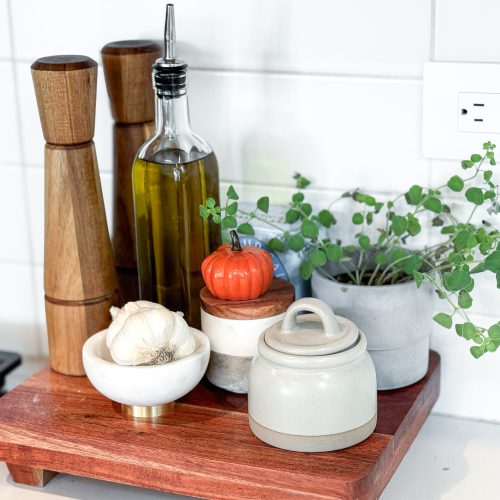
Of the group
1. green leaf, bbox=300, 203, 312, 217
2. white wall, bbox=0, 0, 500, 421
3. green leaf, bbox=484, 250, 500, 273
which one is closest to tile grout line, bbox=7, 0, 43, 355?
white wall, bbox=0, 0, 500, 421

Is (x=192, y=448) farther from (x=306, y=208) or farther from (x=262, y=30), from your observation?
(x=262, y=30)

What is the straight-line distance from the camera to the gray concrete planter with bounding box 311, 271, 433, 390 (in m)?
0.95

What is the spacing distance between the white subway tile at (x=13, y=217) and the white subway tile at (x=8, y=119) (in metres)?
0.02

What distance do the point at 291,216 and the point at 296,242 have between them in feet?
0.11

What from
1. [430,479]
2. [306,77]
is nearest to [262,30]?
[306,77]

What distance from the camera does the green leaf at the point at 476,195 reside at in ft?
3.06

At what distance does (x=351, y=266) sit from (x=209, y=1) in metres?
0.32

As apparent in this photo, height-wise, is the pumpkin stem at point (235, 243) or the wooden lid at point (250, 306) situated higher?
the pumpkin stem at point (235, 243)

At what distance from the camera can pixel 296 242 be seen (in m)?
0.99

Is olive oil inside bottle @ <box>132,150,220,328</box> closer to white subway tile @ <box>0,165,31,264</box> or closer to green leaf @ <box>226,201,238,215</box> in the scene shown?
green leaf @ <box>226,201,238,215</box>

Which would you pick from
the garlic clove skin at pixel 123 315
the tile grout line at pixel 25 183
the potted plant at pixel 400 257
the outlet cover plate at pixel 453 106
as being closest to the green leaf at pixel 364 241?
the potted plant at pixel 400 257

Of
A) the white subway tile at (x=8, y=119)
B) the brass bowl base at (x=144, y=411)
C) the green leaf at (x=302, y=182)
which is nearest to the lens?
the brass bowl base at (x=144, y=411)

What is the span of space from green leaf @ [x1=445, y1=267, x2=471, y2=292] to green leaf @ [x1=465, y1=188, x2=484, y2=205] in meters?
0.08

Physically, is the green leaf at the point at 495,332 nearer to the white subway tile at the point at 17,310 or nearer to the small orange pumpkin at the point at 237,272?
the small orange pumpkin at the point at 237,272
